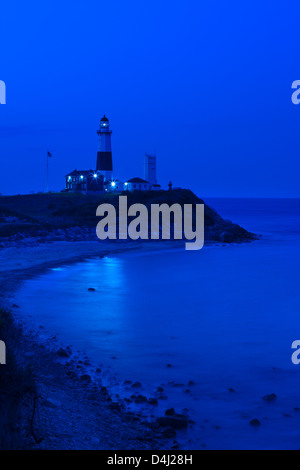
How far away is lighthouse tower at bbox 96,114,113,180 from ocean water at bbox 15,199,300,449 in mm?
36579

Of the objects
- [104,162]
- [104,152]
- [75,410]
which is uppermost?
[104,152]

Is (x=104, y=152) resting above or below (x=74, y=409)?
above

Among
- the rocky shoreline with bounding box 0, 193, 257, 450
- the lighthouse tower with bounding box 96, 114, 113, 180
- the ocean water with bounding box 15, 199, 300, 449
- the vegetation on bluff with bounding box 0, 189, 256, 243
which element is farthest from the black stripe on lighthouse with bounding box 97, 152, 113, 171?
the rocky shoreline with bounding box 0, 193, 257, 450

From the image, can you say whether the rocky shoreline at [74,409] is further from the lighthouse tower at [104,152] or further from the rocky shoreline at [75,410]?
the lighthouse tower at [104,152]

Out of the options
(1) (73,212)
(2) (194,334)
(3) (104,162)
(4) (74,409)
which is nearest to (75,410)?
(4) (74,409)

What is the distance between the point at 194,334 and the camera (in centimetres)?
1310

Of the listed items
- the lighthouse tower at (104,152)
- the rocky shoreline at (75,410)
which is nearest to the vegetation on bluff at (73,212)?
the lighthouse tower at (104,152)

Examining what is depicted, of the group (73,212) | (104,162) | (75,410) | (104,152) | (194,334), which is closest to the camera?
(75,410)

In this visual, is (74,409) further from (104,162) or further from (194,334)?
(104,162)

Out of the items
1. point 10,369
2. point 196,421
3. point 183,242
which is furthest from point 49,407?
point 183,242

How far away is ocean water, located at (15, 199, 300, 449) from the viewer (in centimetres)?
788

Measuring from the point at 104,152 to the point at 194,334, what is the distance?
5102 cm

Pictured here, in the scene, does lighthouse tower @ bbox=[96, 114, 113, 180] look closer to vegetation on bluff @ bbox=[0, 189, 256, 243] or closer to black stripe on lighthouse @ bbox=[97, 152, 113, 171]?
black stripe on lighthouse @ bbox=[97, 152, 113, 171]
